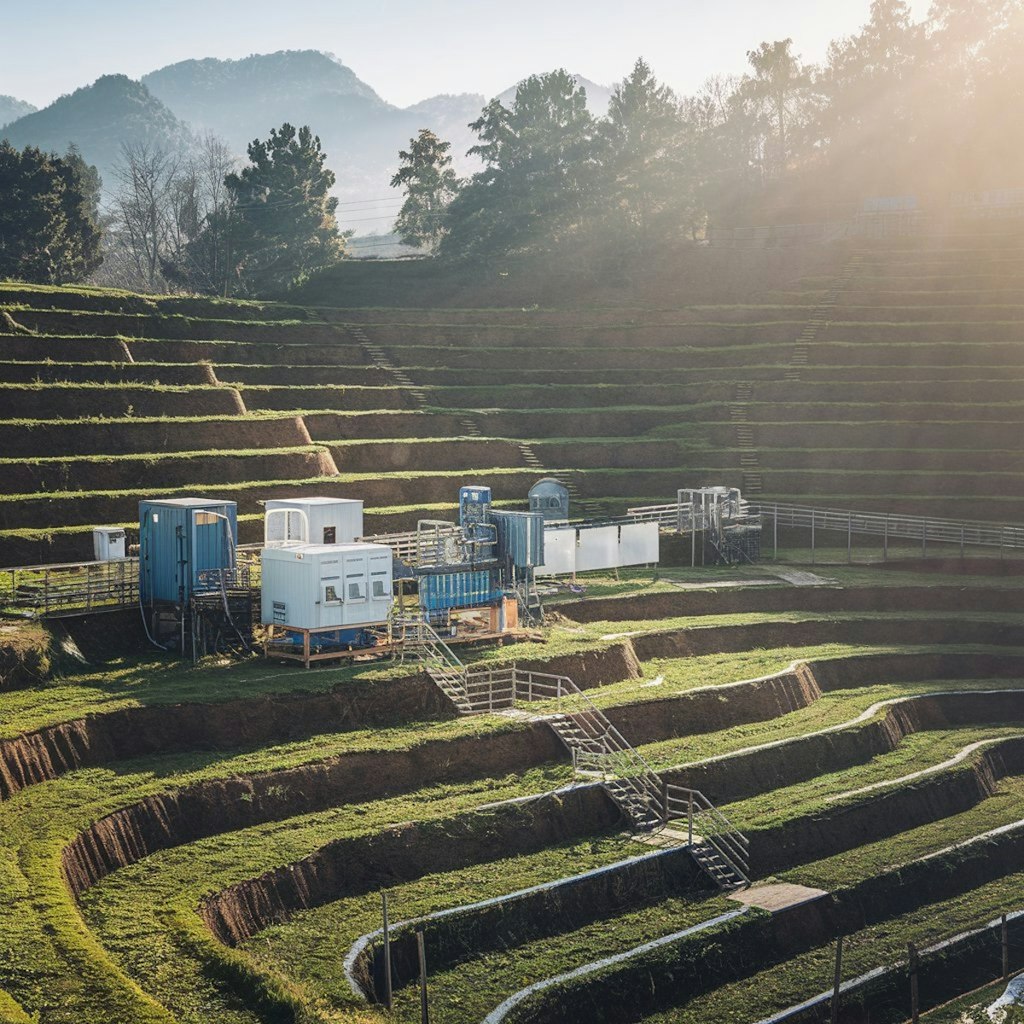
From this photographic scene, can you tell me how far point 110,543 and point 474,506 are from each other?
12.1 meters

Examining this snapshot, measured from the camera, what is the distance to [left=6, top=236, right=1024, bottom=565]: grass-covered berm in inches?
2308

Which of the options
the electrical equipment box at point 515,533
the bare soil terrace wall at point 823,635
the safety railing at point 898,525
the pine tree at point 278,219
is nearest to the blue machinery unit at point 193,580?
the electrical equipment box at point 515,533

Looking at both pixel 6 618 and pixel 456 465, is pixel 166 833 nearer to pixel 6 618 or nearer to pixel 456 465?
pixel 6 618

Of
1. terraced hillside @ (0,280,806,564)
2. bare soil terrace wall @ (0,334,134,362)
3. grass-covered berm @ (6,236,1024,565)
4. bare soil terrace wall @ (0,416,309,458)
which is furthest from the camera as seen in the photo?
bare soil terrace wall @ (0,334,134,362)

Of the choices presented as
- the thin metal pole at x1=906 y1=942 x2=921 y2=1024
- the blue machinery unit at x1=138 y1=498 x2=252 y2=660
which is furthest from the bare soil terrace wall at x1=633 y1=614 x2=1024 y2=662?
the thin metal pole at x1=906 y1=942 x2=921 y2=1024

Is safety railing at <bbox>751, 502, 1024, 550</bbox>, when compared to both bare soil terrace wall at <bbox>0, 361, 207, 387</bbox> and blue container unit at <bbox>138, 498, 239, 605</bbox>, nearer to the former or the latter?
bare soil terrace wall at <bbox>0, 361, 207, 387</bbox>

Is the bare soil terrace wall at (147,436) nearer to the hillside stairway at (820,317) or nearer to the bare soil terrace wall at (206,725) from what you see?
the bare soil terrace wall at (206,725)

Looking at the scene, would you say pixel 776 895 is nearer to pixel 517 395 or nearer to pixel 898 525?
pixel 898 525

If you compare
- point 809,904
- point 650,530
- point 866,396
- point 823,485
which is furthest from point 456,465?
point 809,904

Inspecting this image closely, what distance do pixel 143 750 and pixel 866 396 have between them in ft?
162

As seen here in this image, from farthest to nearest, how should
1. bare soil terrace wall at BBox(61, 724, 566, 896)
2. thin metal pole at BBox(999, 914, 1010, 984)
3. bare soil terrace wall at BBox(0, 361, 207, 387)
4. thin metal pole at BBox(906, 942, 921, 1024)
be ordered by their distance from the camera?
bare soil terrace wall at BBox(0, 361, 207, 387), thin metal pole at BBox(999, 914, 1010, 984), bare soil terrace wall at BBox(61, 724, 566, 896), thin metal pole at BBox(906, 942, 921, 1024)

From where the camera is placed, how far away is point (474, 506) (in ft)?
165

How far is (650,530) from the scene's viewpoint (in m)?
59.1

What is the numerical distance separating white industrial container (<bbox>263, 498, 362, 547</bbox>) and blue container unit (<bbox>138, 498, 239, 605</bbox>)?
282 centimetres
